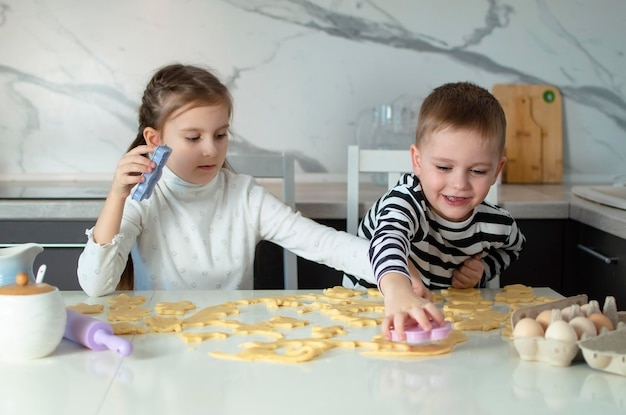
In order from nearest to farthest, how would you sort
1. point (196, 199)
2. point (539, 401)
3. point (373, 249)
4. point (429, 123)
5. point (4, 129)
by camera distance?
point (539, 401), point (373, 249), point (429, 123), point (196, 199), point (4, 129)

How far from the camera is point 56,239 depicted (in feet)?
7.14

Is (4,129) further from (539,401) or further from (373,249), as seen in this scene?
(539,401)

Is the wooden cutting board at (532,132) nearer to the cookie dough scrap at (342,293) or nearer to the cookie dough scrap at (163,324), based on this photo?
the cookie dough scrap at (342,293)

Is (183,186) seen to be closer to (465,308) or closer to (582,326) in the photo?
(465,308)

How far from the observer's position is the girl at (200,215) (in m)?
1.63

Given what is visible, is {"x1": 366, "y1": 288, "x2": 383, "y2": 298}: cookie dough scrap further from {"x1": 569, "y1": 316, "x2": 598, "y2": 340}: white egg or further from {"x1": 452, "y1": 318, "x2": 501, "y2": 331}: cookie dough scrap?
{"x1": 569, "y1": 316, "x2": 598, "y2": 340}: white egg

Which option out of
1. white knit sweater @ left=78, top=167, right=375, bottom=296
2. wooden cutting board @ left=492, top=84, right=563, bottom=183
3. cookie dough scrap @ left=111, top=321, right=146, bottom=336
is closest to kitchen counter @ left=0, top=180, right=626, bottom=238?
wooden cutting board @ left=492, top=84, right=563, bottom=183

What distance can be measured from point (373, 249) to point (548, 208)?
1015 mm

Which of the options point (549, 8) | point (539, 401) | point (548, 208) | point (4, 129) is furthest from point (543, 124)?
point (539, 401)

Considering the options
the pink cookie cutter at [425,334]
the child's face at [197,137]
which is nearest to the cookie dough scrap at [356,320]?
the pink cookie cutter at [425,334]

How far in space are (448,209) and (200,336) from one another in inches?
22.9

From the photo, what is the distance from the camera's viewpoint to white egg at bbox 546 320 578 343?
1.00 meters

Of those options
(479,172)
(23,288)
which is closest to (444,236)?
(479,172)

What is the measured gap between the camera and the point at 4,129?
2.59 meters
